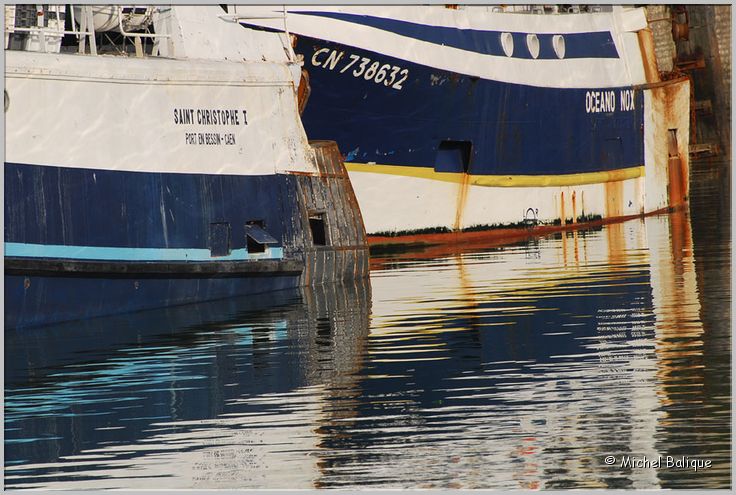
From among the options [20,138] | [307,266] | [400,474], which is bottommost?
[400,474]

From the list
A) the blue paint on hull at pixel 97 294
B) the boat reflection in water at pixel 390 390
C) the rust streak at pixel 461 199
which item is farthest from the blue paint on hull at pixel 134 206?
the rust streak at pixel 461 199

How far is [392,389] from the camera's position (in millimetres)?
13789

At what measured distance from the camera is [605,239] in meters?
28.9

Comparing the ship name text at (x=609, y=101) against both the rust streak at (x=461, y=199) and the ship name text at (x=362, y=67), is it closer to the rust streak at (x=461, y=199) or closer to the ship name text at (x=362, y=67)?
the rust streak at (x=461, y=199)

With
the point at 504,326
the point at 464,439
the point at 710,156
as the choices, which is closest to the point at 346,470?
the point at 464,439

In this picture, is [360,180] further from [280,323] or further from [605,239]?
[280,323]

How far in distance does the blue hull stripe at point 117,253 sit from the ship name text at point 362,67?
6445 mm

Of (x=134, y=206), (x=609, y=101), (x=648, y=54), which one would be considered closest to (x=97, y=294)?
(x=134, y=206)

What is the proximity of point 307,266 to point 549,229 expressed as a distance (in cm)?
1177

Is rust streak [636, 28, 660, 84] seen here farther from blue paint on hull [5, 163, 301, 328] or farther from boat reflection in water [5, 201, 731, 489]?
blue paint on hull [5, 163, 301, 328]

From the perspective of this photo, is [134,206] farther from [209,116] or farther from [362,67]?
[362,67]

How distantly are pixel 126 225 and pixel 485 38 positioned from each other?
12.5 m

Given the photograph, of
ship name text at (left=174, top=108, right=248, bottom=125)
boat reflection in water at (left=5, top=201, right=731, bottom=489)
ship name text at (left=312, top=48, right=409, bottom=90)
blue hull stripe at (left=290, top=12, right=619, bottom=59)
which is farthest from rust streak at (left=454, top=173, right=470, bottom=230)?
ship name text at (left=174, top=108, right=248, bottom=125)

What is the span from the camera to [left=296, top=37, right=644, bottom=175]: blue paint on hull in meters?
27.3
